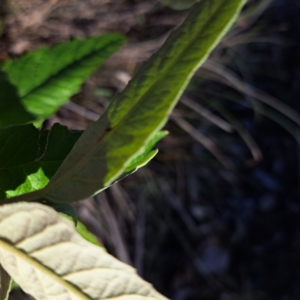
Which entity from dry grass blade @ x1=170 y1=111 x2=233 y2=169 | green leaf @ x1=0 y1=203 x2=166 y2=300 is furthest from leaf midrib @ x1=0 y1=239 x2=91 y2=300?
dry grass blade @ x1=170 y1=111 x2=233 y2=169

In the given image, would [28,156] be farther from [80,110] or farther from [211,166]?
[211,166]

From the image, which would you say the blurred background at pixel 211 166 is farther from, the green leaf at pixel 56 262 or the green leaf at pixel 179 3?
the green leaf at pixel 56 262

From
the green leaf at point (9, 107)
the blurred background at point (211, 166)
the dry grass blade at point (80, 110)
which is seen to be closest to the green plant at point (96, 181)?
the green leaf at point (9, 107)

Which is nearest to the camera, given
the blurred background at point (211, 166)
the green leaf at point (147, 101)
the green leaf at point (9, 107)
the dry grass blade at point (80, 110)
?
the green leaf at point (147, 101)

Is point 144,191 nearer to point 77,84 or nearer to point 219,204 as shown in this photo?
point 219,204

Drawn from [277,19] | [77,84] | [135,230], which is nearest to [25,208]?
[77,84]
